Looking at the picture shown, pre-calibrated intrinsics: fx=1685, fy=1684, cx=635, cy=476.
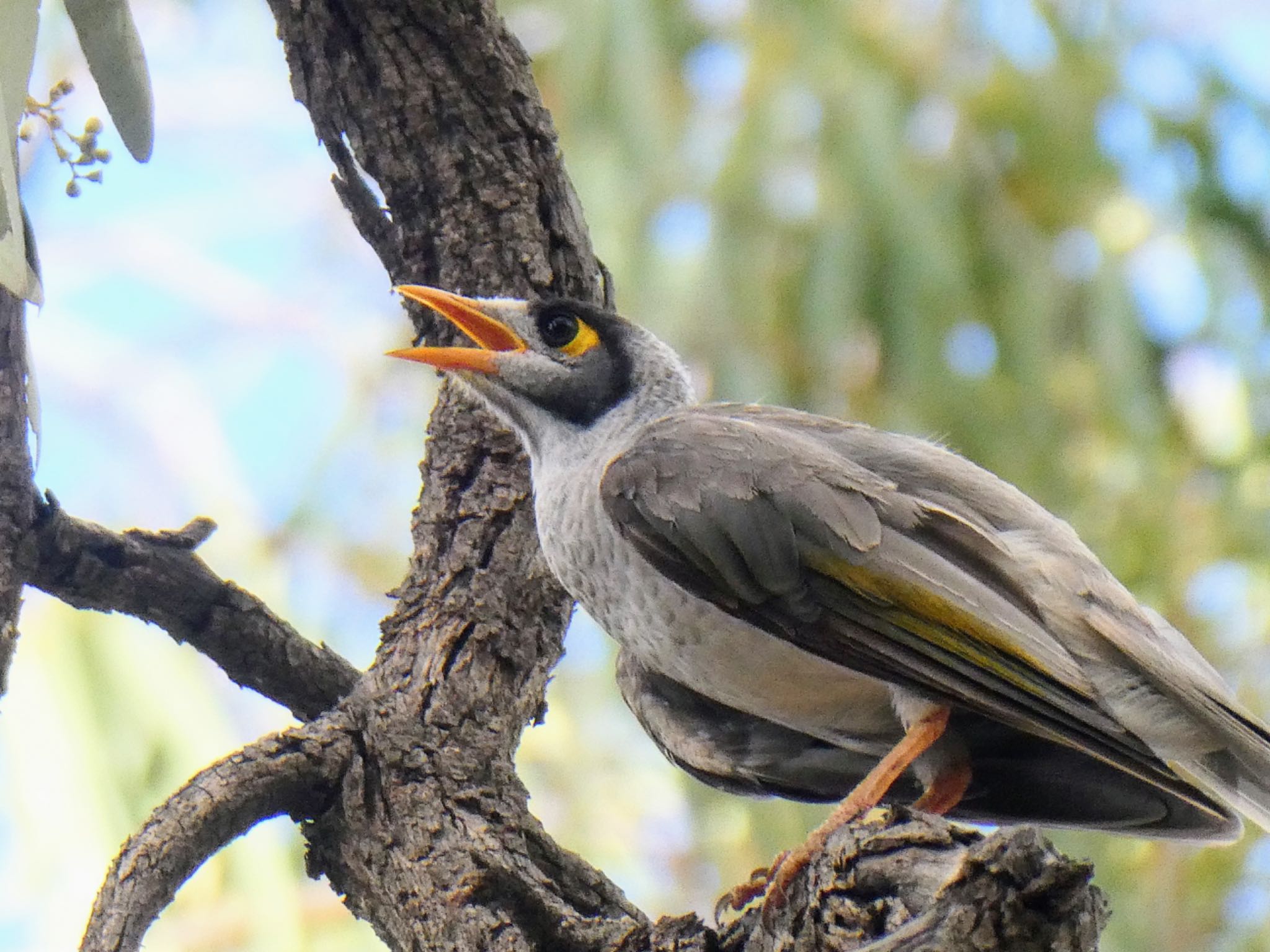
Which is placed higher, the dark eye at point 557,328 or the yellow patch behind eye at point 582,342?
the yellow patch behind eye at point 582,342

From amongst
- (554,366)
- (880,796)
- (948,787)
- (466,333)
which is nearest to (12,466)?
(466,333)

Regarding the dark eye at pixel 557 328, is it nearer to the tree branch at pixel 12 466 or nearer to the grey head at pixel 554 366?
the grey head at pixel 554 366

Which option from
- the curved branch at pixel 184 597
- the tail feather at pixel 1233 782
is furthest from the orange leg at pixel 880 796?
the curved branch at pixel 184 597

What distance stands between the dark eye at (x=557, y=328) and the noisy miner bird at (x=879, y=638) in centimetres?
27

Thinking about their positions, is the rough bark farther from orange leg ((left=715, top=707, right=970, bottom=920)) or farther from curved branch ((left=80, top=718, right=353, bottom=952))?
orange leg ((left=715, top=707, right=970, bottom=920))

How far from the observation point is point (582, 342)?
414 cm

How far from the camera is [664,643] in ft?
11.2

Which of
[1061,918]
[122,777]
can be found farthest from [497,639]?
[122,777]

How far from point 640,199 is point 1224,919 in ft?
13.3

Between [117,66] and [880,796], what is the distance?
78.5 inches

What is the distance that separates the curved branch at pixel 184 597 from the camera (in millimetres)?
3377

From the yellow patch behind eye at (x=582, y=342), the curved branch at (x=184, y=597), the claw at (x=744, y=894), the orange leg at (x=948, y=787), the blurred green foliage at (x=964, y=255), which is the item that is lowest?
the claw at (x=744, y=894)

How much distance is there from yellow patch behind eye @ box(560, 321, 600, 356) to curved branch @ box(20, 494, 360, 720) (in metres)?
0.98

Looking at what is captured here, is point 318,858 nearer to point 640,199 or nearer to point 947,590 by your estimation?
point 947,590
